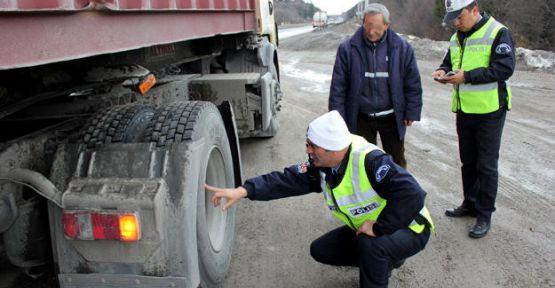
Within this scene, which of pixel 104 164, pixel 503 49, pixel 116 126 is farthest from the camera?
pixel 503 49

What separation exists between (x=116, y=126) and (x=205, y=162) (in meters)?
0.46

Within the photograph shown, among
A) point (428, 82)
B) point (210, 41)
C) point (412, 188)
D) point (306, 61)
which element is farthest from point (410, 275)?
point (306, 61)

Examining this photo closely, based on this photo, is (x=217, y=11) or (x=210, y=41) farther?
(x=210, y=41)

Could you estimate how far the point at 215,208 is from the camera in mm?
3088

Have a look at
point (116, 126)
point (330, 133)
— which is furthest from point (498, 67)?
point (116, 126)

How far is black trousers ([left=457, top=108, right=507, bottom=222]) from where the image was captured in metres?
3.77

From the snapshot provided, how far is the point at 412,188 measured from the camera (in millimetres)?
2584

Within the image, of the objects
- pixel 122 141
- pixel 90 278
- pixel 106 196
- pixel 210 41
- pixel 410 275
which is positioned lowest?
pixel 410 275

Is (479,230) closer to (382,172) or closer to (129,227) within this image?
(382,172)

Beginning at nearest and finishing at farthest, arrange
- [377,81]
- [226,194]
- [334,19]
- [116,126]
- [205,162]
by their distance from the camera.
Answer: [116,126] < [205,162] < [226,194] < [377,81] < [334,19]

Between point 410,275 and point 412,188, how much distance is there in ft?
3.38

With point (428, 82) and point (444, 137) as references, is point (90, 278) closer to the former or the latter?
point (444, 137)

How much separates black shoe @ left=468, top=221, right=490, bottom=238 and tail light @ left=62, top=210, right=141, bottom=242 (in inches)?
107

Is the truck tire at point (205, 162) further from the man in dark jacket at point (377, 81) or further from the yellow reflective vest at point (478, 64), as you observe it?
the yellow reflective vest at point (478, 64)
